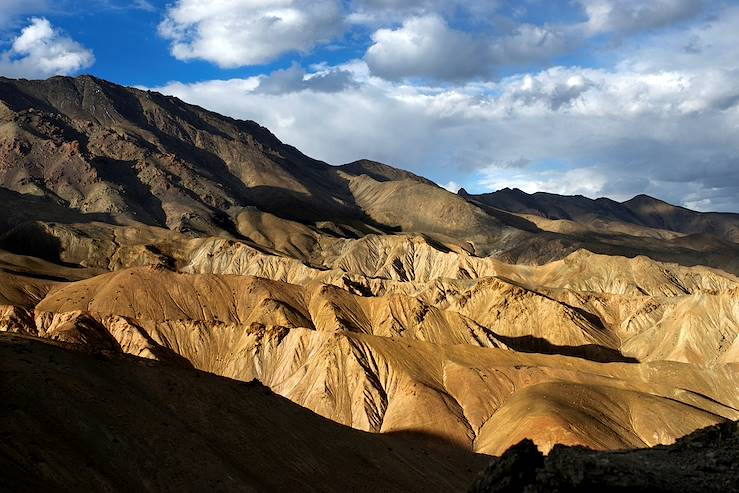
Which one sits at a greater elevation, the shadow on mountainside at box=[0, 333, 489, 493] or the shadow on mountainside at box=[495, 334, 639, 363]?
the shadow on mountainside at box=[495, 334, 639, 363]

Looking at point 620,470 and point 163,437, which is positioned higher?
point 620,470

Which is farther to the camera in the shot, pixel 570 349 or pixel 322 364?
pixel 570 349

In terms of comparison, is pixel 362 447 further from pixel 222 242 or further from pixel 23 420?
pixel 222 242

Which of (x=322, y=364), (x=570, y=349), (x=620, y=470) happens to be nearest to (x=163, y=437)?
(x=620, y=470)

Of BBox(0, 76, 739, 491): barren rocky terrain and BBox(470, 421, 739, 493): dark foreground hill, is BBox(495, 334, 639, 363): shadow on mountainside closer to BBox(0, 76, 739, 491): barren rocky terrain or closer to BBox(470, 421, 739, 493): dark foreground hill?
BBox(0, 76, 739, 491): barren rocky terrain

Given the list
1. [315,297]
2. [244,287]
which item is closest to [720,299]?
[315,297]

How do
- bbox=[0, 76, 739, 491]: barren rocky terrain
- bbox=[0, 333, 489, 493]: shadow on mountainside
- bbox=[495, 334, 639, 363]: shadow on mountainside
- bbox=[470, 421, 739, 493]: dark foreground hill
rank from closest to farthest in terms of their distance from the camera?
bbox=[470, 421, 739, 493]: dark foreground hill < bbox=[0, 333, 489, 493]: shadow on mountainside < bbox=[0, 76, 739, 491]: barren rocky terrain < bbox=[495, 334, 639, 363]: shadow on mountainside

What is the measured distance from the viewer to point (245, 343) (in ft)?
288

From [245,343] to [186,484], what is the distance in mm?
55902

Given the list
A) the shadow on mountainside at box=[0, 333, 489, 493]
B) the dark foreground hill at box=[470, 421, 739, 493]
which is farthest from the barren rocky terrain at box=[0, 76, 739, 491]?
the dark foreground hill at box=[470, 421, 739, 493]

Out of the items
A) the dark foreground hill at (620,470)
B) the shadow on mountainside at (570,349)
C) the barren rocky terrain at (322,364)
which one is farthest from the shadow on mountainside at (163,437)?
the shadow on mountainside at (570,349)

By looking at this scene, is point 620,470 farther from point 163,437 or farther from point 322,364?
point 322,364

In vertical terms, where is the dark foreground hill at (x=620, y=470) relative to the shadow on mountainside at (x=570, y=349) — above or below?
below

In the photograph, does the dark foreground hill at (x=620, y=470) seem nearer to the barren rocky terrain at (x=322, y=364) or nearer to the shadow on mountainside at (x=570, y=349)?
the barren rocky terrain at (x=322, y=364)
